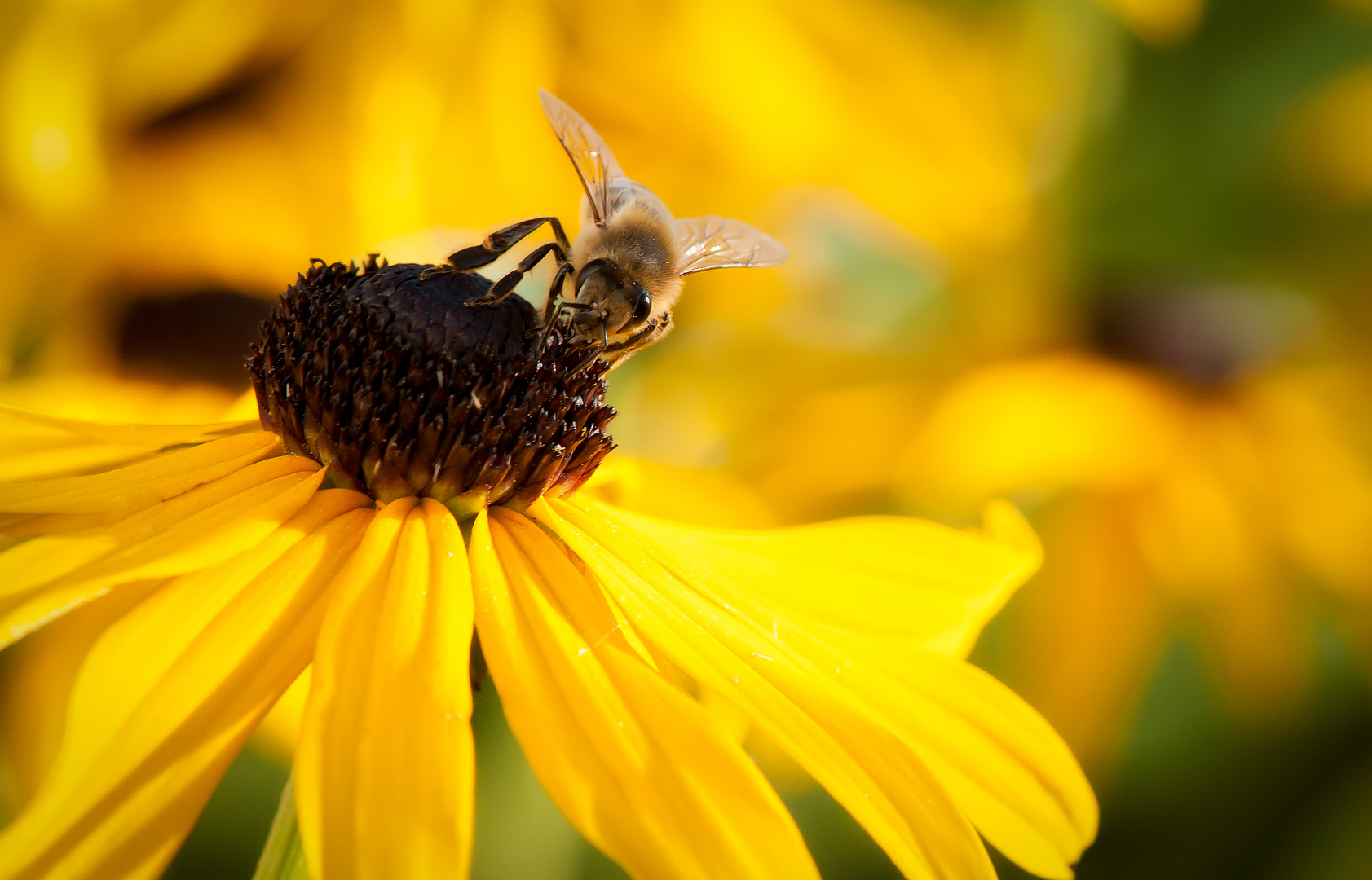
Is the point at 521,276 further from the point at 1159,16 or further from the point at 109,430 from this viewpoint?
the point at 1159,16

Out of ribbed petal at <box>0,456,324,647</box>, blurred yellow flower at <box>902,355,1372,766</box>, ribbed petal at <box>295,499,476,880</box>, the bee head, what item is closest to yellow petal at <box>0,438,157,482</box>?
ribbed petal at <box>0,456,324,647</box>

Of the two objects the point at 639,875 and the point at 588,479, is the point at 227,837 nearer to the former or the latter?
the point at 588,479

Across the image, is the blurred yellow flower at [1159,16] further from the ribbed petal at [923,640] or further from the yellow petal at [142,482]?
the yellow petal at [142,482]

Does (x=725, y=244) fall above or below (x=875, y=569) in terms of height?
above

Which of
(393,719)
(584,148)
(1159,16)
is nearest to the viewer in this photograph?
(393,719)

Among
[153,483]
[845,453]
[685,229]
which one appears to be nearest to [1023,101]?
[845,453]

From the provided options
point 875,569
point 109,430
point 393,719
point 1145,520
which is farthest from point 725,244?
point 1145,520

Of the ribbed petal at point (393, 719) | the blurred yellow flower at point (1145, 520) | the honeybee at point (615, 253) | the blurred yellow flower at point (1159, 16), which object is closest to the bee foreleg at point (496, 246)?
the honeybee at point (615, 253)
